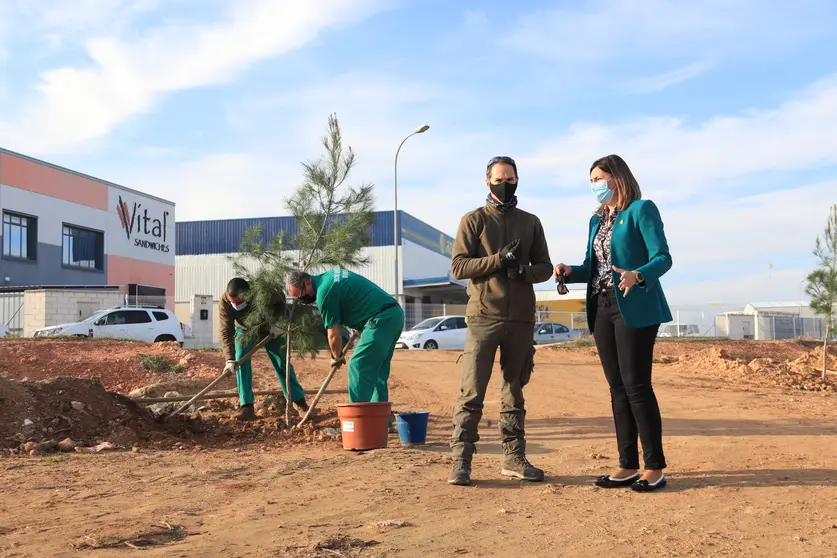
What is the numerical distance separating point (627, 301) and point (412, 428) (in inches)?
118

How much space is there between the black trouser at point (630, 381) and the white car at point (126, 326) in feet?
67.8

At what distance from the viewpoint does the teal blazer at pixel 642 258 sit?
4332 millimetres

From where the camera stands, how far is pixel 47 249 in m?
32.3

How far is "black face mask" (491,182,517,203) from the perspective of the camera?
4949mm

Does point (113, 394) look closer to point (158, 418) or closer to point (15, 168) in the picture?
point (158, 418)

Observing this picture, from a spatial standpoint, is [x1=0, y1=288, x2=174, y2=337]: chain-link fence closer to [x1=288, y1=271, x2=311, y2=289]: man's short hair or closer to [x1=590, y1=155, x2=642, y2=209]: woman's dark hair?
[x1=288, y1=271, x2=311, y2=289]: man's short hair

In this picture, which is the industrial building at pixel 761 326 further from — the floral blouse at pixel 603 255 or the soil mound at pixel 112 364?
the floral blouse at pixel 603 255

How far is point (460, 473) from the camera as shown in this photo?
184 inches

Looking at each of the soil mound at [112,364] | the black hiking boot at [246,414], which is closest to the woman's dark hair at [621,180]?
the black hiking boot at [246,414]

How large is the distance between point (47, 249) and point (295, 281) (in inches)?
1149

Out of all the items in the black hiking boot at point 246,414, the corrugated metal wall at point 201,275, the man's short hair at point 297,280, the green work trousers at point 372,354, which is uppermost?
the corrugated metal wall at point 201,275

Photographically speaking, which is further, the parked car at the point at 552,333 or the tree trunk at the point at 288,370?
the parked car at the point at 552,333

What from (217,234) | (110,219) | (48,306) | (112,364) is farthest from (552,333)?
(217,234)

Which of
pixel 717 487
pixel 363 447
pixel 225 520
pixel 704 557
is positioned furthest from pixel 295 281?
pixel 704 557
